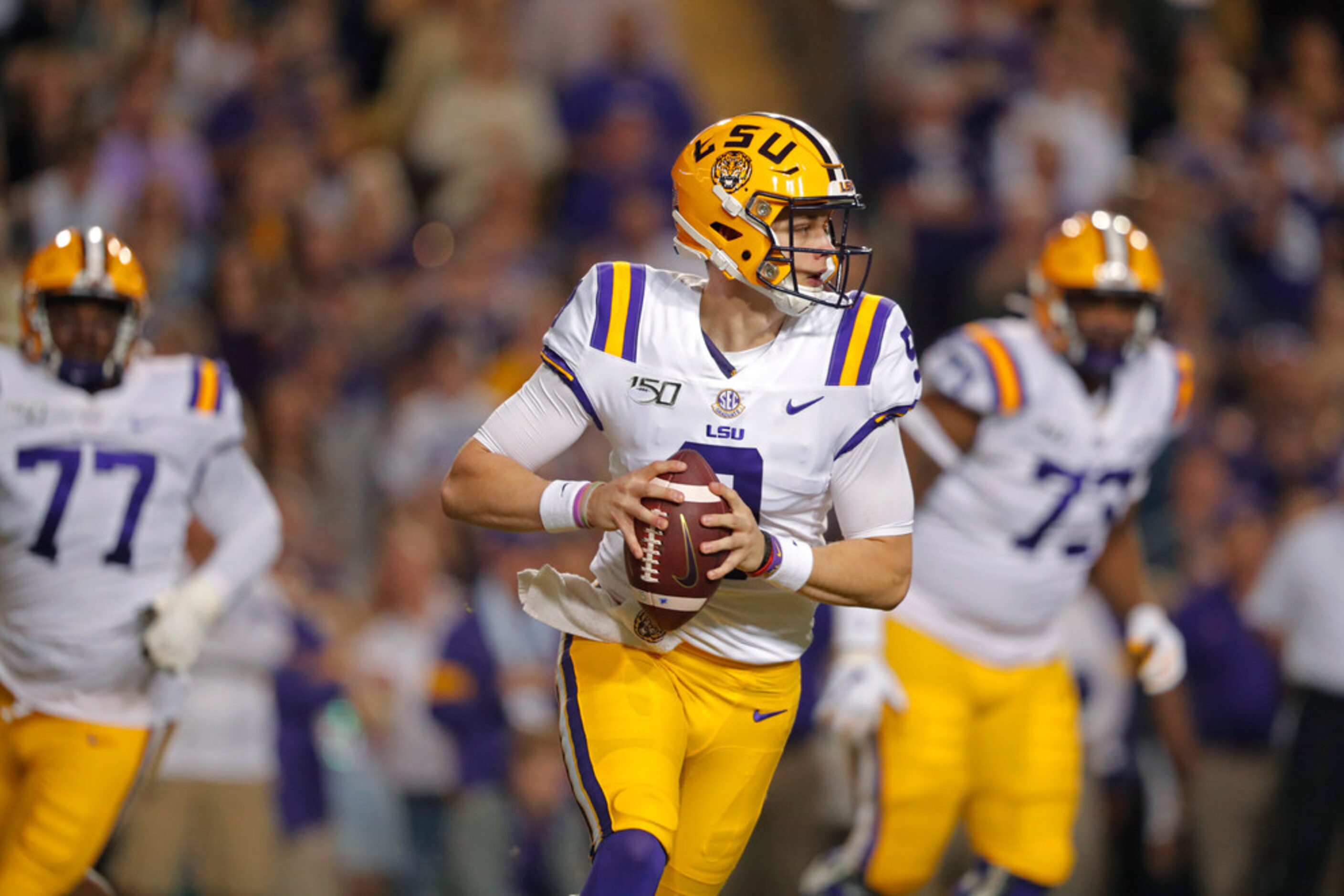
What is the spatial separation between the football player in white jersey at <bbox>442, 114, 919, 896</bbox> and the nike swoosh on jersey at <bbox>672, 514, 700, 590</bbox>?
0.18 metres

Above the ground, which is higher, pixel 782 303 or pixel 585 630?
pixel 782 303

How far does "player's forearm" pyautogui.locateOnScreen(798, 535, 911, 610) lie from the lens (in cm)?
369

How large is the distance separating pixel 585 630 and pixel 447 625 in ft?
11.3

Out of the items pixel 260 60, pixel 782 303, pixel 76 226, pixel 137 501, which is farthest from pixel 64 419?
pixel 260 60

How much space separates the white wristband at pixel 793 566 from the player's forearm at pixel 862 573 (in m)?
0.03

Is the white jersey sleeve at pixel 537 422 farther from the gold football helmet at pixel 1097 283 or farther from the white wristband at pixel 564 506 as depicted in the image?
the gold football helmet at pixel 1097 283

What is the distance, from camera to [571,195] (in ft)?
31.3

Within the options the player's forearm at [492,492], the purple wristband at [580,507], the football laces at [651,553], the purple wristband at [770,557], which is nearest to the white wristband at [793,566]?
the purple wristband at [770,557]

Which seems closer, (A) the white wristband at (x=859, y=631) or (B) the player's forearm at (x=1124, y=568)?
(A) the white wristband at (x=859, y=631)

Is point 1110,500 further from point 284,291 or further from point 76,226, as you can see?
point 76,226

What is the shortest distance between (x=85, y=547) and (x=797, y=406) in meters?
2.08

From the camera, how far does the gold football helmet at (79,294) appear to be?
15.7 feet

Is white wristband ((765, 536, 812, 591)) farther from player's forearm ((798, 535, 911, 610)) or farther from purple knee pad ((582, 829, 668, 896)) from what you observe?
purple knee pad ((582, 829, 668, 896))

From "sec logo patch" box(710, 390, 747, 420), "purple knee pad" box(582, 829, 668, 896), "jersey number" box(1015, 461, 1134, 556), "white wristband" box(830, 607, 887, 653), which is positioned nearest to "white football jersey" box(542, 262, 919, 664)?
"sec logo patch" box(710, 390, 747, 420)
